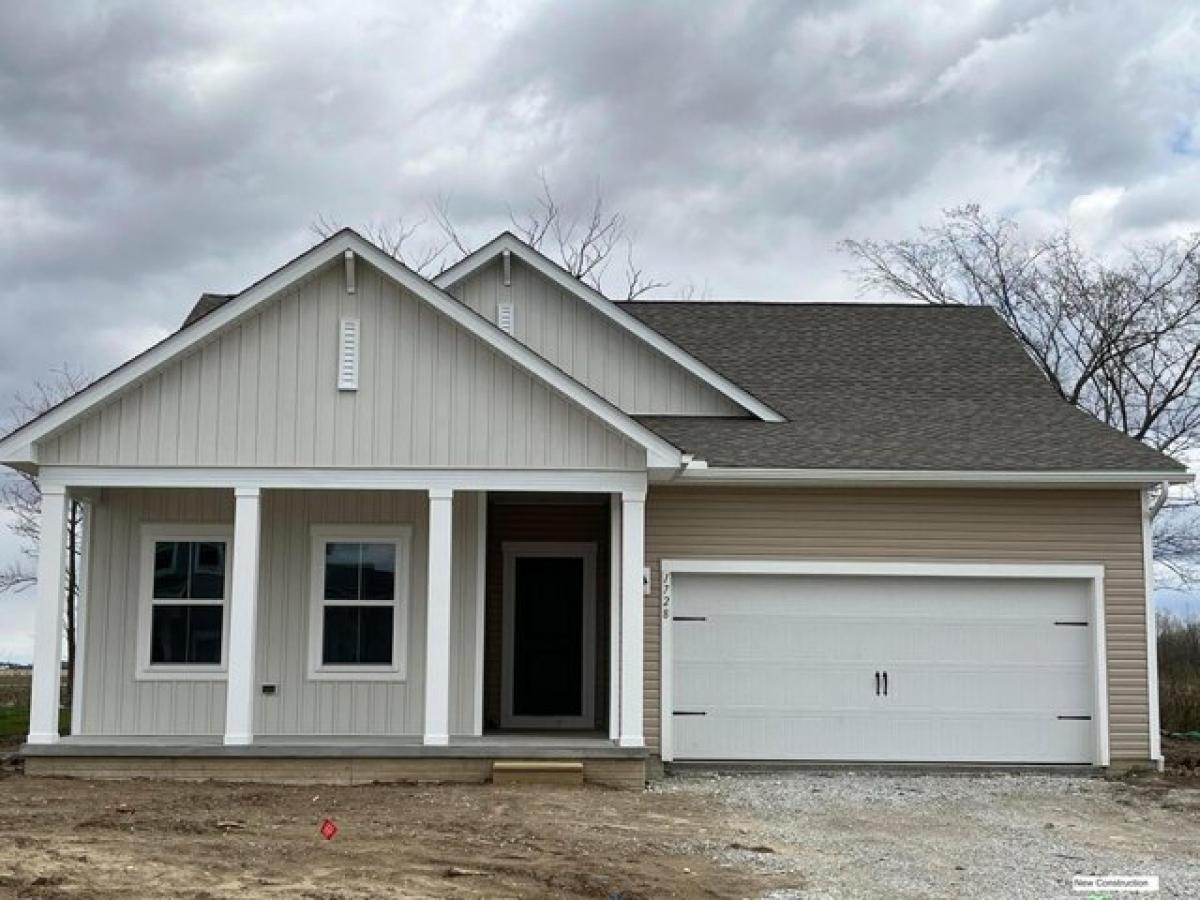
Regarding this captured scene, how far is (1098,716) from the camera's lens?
14070 mm

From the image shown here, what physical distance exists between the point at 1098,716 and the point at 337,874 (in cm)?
860

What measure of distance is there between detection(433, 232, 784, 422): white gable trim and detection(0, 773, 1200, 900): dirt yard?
4397mm

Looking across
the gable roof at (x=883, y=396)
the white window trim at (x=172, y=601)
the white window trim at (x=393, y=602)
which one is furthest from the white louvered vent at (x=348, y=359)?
the gable roof at (x=883, y=396)

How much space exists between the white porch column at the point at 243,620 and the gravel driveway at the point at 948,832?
3803 mm

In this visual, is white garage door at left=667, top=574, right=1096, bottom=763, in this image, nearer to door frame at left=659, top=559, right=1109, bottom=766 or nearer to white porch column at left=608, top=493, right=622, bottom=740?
door frame at left=659, top=559, right=1109, bottom=766

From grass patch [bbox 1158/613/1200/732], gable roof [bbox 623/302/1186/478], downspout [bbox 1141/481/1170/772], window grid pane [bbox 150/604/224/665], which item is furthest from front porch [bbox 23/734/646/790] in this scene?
grass patch [bbox 1158/613/1200/732]

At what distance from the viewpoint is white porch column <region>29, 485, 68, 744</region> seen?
495 inches

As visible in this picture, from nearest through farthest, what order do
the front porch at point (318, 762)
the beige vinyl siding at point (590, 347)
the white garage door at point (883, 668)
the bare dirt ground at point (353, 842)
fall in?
the bare dirt ground at point (353, 842)
the front porch at point (318, 762)
the white garage door at point (883, 668)
the beige vinyl siding at point (590, 347)

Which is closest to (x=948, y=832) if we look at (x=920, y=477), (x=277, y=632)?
(x=920, y=477)

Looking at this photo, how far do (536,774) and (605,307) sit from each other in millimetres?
5820

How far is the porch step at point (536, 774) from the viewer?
40.8 ft

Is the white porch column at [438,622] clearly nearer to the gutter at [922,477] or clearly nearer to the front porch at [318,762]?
the front porch at [318,762]

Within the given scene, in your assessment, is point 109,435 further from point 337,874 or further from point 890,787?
point 890,787

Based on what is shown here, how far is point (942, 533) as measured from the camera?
14234mm
